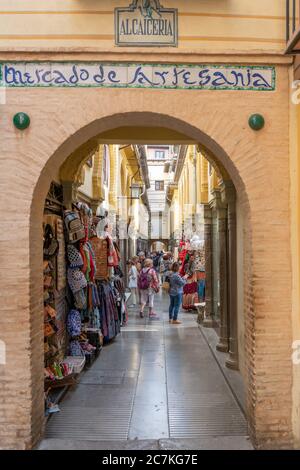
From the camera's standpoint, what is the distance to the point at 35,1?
15.4 feet

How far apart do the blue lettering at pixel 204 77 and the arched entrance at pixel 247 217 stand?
0.16 metres

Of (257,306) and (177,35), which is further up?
(177,35)

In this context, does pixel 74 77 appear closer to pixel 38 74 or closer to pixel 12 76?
pixel 38 74

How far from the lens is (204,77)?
4703 mm

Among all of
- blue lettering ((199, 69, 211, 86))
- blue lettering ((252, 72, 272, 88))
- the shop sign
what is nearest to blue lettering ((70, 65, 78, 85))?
the shop sign

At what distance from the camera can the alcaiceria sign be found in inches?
185

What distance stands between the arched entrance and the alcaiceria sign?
552mm

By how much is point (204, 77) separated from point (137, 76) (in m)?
0.69

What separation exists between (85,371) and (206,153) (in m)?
4.19

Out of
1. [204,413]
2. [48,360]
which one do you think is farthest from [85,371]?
[204,413]

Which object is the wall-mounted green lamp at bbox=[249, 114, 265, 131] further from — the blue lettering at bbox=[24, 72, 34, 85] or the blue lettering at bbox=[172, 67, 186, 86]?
the blue lettering at bbox=[24, 72, 34, 85]

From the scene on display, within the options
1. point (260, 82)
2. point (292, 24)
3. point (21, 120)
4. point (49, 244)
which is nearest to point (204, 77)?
point (260, 82)

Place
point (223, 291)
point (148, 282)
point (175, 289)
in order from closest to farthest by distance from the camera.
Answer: point (223, 291), point (175, 289), point (148, 282)
